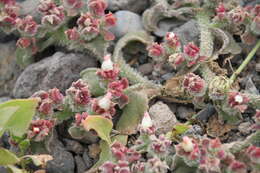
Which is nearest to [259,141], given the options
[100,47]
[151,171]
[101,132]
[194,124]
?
[194,124]

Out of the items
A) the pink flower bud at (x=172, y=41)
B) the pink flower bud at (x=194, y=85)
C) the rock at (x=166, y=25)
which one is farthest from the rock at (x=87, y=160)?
the rock at (x=166, y=25)

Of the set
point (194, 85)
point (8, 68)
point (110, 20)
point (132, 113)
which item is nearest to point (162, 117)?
point (132, 113)

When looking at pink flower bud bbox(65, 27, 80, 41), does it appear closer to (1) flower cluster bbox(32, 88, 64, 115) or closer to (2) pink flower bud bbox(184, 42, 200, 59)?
(1) flower cluster bbox(32, 88, 64, 115)

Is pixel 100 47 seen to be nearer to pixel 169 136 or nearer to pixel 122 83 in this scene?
pixel 122 83

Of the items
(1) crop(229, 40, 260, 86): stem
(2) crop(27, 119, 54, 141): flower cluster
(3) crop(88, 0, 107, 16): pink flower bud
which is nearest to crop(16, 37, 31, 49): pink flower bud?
(3) crop(88, 0, 107, 16): pink flower bud

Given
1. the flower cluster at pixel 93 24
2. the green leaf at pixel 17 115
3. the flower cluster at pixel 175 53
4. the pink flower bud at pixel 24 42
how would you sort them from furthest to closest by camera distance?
the pink flower bud at pixel 24 42, the flower cluster at pixel 93 24, the flower cluster at pixel 175 53, the green leaf at pixel 17 115

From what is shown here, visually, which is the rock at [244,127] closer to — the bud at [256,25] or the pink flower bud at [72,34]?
the bud at [256,25]

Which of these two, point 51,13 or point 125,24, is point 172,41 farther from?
point 51,13
